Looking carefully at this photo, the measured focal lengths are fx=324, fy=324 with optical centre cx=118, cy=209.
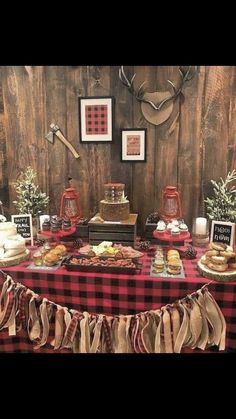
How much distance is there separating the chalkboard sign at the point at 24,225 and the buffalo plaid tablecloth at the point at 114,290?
34 centimetres

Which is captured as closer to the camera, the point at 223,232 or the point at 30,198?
the point at 223,232

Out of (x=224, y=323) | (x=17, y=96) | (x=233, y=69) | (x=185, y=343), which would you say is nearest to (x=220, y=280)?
(x=224, y=323)

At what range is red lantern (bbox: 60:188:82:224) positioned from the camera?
6.93 feet

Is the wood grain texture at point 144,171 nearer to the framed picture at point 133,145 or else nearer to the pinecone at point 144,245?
the framed picture at point 133,145

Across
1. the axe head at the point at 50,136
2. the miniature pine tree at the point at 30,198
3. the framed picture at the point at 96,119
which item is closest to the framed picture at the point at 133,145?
the framed picture at the point at 96,119

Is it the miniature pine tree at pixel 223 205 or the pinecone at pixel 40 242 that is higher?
the miniature pine tree at pixel 223 205

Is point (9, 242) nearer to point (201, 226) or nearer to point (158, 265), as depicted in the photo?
point (158, 265)

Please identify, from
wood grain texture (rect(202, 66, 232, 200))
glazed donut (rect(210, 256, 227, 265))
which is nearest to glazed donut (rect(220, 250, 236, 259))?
glazed donut (rect(210, 256, 227, 265))

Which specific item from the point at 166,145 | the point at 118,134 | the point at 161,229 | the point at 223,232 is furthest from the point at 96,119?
the point at 223,232

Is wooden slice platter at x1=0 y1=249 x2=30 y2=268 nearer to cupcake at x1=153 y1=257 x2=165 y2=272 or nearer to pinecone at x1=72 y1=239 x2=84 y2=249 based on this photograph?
pinecone at x1=72 y1=239 x2=84 y2=249

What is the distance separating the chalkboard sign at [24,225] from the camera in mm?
2033

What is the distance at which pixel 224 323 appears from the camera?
158 cm

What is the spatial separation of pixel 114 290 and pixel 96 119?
1132mm

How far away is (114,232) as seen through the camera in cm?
192
